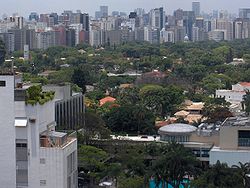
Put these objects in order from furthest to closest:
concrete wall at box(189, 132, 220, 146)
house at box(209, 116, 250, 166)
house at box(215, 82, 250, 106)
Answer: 1. house at box(215, 82, 250, 106)
2. concrete wall at box(189, 132, 220, 146)
3. house at box(209, 116, 250, 166)

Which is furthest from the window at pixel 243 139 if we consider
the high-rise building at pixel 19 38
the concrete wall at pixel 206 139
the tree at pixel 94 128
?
the high-rise building at pixel 19 38

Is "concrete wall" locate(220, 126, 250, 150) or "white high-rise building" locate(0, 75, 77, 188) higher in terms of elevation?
"white high-rise building" locate(0, 75, 77, 188)

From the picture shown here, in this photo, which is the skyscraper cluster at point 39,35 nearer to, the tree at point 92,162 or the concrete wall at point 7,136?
the tree at point 92,162

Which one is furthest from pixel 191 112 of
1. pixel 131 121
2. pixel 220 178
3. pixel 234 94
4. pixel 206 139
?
pixel 220 178

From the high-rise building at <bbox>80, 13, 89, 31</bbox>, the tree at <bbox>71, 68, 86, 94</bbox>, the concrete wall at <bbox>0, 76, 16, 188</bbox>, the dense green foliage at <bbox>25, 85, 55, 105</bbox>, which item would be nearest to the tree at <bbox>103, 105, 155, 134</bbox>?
the tree at <bbox>71, 68, 86, 94</bbox>

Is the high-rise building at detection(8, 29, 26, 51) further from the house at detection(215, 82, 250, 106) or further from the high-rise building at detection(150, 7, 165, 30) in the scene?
the high-rise building at detection(150, 7, 165, 30)

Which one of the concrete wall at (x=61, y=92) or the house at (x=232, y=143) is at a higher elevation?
the concrete wall at (x=61, y=92)

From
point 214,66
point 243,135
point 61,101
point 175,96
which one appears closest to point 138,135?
point 61,101

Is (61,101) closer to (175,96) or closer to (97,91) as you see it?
(175,96)
